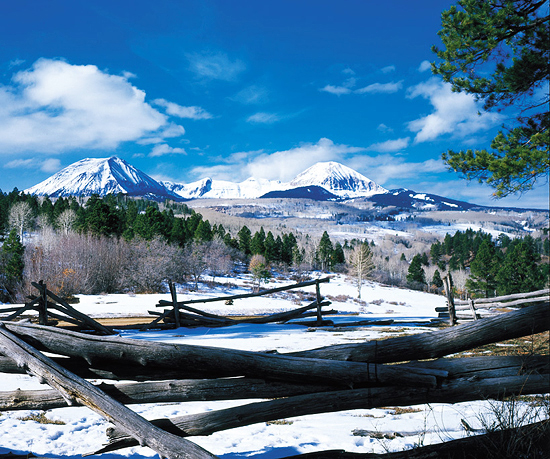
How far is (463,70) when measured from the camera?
8.20 m

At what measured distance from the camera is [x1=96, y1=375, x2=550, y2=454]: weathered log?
8.15ft

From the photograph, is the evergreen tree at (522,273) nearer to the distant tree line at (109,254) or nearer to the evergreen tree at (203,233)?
the distant tree line at (109,254)

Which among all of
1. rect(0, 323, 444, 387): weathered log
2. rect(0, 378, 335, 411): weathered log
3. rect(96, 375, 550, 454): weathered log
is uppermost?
rect(0, 323, 444, 387): weathered log

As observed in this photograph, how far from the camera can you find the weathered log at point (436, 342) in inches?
101

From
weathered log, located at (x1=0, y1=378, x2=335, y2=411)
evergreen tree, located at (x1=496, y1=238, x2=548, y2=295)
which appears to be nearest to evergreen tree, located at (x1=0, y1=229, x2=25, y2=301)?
weathered log, located at (x1=0, y1=378, x2=335, y2=411)

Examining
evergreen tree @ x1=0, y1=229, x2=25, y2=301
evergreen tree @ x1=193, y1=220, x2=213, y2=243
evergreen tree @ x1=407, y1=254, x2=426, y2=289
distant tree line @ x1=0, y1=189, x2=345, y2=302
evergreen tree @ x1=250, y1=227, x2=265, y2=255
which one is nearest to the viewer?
distant tree line @ x1=0, y1=189, x2=345, y2=302

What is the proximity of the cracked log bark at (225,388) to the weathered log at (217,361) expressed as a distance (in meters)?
0.08

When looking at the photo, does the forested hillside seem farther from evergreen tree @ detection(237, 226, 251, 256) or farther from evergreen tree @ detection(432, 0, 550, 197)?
evergreen tree @ detection(432, 0, 550, 197)

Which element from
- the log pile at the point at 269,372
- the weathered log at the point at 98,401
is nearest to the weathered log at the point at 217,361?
the log pile at the point at 269,372

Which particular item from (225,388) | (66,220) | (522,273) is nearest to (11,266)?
(66,220)

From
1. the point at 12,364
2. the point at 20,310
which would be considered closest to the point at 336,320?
the point at 20,310

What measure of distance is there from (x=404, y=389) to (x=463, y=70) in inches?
324

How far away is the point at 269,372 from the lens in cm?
254

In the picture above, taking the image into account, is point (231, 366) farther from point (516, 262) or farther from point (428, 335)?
point (516, 262)
